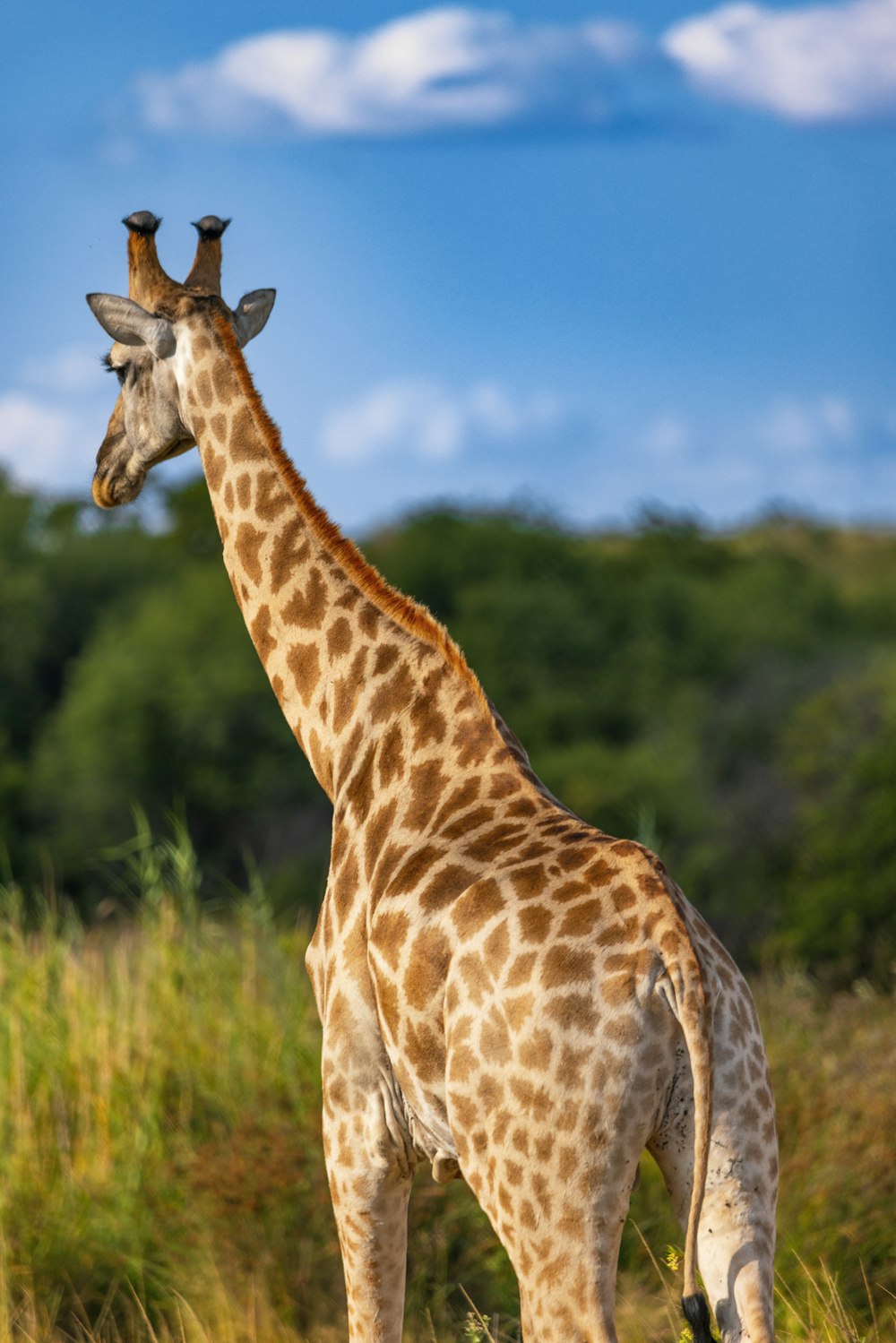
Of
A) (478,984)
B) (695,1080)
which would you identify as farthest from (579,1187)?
(478,984)

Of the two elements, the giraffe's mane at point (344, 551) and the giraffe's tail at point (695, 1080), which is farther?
the giraffe's mane at point (344, 551)

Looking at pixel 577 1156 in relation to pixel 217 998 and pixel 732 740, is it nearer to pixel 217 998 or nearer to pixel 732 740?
pixel 217 998

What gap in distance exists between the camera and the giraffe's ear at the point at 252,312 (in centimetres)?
552

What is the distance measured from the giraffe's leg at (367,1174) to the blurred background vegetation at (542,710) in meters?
9.26

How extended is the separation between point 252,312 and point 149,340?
51 cm

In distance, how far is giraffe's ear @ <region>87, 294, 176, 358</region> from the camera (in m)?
5.09

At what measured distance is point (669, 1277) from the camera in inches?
240

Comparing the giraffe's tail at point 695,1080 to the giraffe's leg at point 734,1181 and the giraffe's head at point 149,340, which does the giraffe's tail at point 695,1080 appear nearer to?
the giraffe's leg at point 734,1181


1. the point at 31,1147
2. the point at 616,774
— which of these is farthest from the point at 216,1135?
the point at 616,774

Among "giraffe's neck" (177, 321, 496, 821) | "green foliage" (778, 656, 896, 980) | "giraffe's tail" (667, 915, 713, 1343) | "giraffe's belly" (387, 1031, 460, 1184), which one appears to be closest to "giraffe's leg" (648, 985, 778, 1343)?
"giraffe's tail" (667, 915, 713, 1343)

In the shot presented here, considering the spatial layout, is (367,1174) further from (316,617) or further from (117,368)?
(117,368)

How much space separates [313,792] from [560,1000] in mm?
21337

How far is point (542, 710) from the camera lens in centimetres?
2506

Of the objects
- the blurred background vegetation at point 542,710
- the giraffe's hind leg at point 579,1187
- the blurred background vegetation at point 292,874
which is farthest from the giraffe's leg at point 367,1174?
the blurred background vegetation at point 542,710
